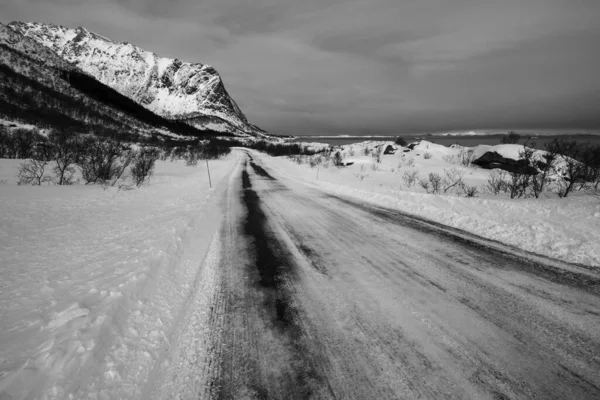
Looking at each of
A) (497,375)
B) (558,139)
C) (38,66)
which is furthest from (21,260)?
(38,66)

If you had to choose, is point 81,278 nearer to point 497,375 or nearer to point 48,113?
point 497,375

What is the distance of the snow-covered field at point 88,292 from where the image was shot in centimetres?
196

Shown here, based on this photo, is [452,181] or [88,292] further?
[452,181]

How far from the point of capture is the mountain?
65688 mm

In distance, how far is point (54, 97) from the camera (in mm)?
85250

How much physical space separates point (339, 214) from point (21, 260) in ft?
21.5

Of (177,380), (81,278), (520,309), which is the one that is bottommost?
(520,309)

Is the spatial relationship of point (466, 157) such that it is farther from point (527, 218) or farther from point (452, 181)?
point (527, 218)

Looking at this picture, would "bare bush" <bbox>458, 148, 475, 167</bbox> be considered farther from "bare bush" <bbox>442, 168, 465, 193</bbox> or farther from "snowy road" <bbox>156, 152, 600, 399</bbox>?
"snowy road" <bbox>156, 152, 600, 399</bbox>

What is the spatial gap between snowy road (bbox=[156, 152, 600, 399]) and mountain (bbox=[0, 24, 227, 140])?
216 feet

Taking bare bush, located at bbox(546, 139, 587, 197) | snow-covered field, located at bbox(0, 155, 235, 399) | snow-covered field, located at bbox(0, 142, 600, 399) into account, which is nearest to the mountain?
snow-covered field, located at bbox(0, 142, 600, 399)

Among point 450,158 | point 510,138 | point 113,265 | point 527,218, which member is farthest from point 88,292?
point 510,138

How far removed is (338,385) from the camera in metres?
1.96

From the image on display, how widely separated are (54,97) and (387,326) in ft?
406
